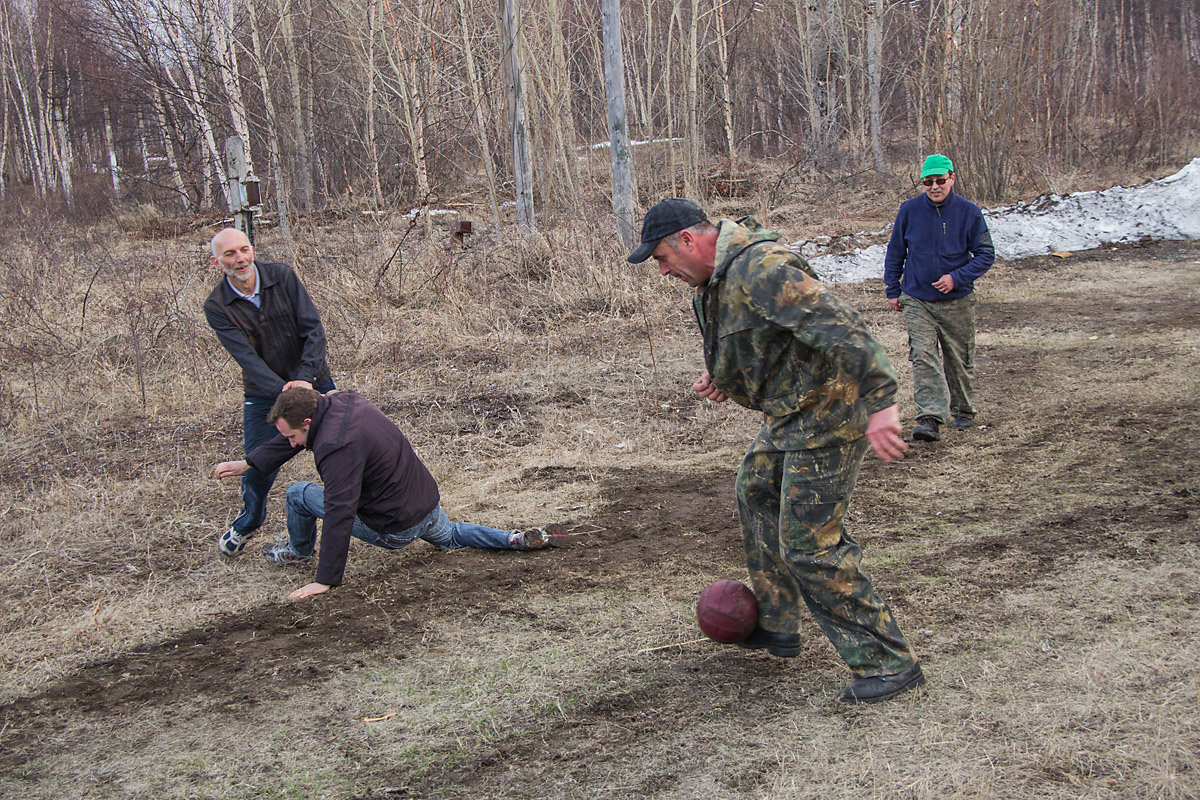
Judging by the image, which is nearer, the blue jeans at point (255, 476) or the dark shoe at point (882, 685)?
the dark shoe at point (882, 685)

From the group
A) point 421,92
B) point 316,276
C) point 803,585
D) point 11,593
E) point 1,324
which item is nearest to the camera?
point 803,585

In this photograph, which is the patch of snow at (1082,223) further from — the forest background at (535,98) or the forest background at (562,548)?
the forest background at (535,98)

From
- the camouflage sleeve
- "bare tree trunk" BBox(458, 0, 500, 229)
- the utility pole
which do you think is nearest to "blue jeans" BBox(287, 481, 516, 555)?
the camouflage sleeve

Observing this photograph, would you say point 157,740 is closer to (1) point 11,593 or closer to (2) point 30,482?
(1) point 11,593

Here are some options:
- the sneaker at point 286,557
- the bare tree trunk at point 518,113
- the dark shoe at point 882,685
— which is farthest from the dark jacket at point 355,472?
the bare tree trunk at point 518,113

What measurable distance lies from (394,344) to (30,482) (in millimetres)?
4010

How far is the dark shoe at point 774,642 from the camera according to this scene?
3.96 m

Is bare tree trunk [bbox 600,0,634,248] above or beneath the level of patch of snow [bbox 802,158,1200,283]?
above

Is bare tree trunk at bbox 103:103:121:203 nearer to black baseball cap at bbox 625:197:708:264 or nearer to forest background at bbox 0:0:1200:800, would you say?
forest background at bbox 0:0:1200:800

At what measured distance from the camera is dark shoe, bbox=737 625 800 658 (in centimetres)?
396

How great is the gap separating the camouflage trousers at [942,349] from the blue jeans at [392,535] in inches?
134

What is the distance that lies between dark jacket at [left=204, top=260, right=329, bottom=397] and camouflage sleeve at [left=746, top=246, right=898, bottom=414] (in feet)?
10.7

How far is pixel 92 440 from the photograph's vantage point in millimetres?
8273

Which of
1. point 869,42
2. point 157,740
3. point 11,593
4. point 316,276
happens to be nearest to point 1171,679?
point 157,740
